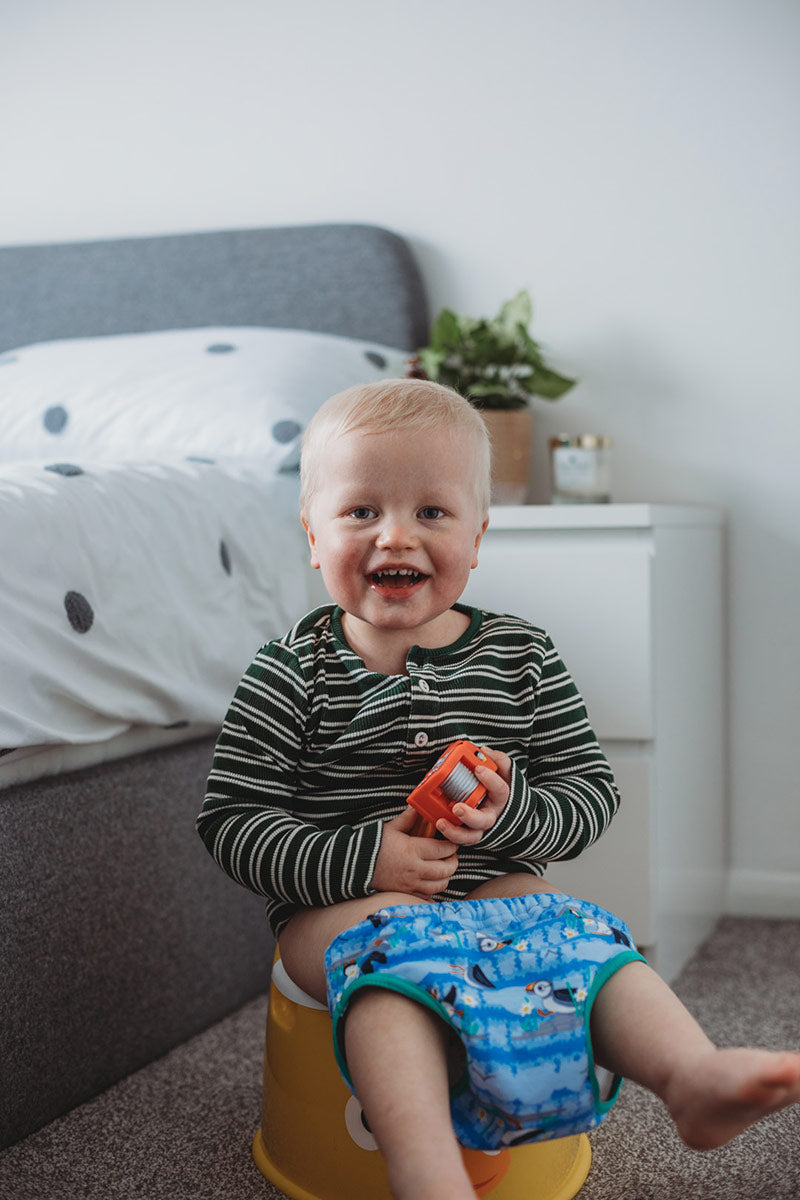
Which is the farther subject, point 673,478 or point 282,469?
point 673,478

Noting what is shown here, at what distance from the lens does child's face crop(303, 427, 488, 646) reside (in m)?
0.88

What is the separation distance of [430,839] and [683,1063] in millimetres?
225

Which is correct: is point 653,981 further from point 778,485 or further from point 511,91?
A: point 511,91

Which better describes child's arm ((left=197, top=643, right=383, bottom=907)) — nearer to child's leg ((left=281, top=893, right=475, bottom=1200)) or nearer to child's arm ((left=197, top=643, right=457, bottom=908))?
child's arm ((left=197, top=643, right=457, bottom=908))

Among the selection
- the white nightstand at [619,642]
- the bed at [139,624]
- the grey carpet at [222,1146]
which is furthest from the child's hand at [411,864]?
the white nightstand at [619,642]

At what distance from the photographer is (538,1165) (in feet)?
2.88

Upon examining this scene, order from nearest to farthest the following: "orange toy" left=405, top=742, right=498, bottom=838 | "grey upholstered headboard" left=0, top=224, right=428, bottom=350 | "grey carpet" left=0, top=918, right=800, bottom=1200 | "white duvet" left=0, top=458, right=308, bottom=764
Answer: "orange toy" left=405, top=742, right=498, bottom=838
"grey carpet" left=0, top=918, right=800, bottom=1200
"white duvet" left=0, top=458, right=308, bottom=764
"grey upholstered headboard" left=0, top=224, right=428, bottom=350

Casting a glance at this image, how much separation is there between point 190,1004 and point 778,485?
108 centimetres

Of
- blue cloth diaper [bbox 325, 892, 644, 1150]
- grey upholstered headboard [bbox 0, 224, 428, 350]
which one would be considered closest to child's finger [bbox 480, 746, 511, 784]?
blue cloth diaper [bbox 325, 892, 644, 1150]

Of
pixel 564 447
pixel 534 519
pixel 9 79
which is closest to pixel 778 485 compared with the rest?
pixel 564 447

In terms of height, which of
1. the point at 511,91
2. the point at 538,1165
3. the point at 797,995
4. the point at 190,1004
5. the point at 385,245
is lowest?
the point at 797,995

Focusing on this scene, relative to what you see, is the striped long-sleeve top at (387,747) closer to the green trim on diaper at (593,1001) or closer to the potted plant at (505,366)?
the green trim on diaper at (593,1001)

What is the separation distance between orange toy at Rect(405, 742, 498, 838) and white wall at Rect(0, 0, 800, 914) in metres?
1.02

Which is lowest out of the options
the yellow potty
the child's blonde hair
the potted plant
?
the yellow potty
